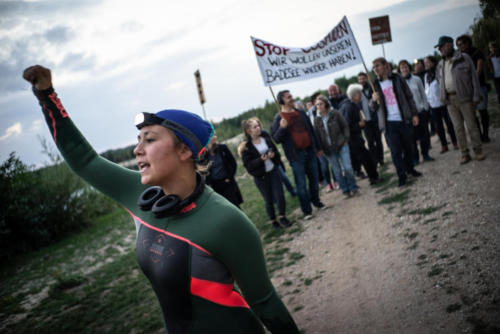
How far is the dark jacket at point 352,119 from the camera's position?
7418 millimetres

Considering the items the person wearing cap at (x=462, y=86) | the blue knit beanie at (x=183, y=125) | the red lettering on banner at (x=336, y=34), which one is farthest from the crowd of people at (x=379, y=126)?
the blue knit beanie at (x=183, y=125)

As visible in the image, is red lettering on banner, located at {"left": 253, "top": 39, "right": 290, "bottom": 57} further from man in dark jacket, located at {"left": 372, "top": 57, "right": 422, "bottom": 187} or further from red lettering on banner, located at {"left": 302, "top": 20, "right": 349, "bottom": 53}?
man in dark jacket, located at {"left": 372, "top": 57, "right": 422, "bottom": 187}

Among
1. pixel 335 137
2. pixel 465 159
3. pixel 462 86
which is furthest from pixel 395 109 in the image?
pixel 465 159

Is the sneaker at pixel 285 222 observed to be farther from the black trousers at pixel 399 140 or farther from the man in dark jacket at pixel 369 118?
the man in dark jacket at pixel 369 118

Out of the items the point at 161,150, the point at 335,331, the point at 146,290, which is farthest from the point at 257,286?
the point at 146,290

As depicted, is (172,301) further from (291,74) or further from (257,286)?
(291,74)

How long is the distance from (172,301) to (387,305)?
268cm

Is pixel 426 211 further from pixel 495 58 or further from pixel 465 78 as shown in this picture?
pixel 495 58

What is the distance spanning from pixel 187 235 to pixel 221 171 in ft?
14.9

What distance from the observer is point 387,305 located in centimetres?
333

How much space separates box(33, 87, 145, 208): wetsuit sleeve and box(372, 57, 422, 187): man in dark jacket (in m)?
5.66

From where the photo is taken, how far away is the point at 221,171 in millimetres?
6004

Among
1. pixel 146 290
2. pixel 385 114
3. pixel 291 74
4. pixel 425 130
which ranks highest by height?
pixel 291 74

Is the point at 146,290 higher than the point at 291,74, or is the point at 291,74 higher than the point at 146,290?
the point at 291,74
